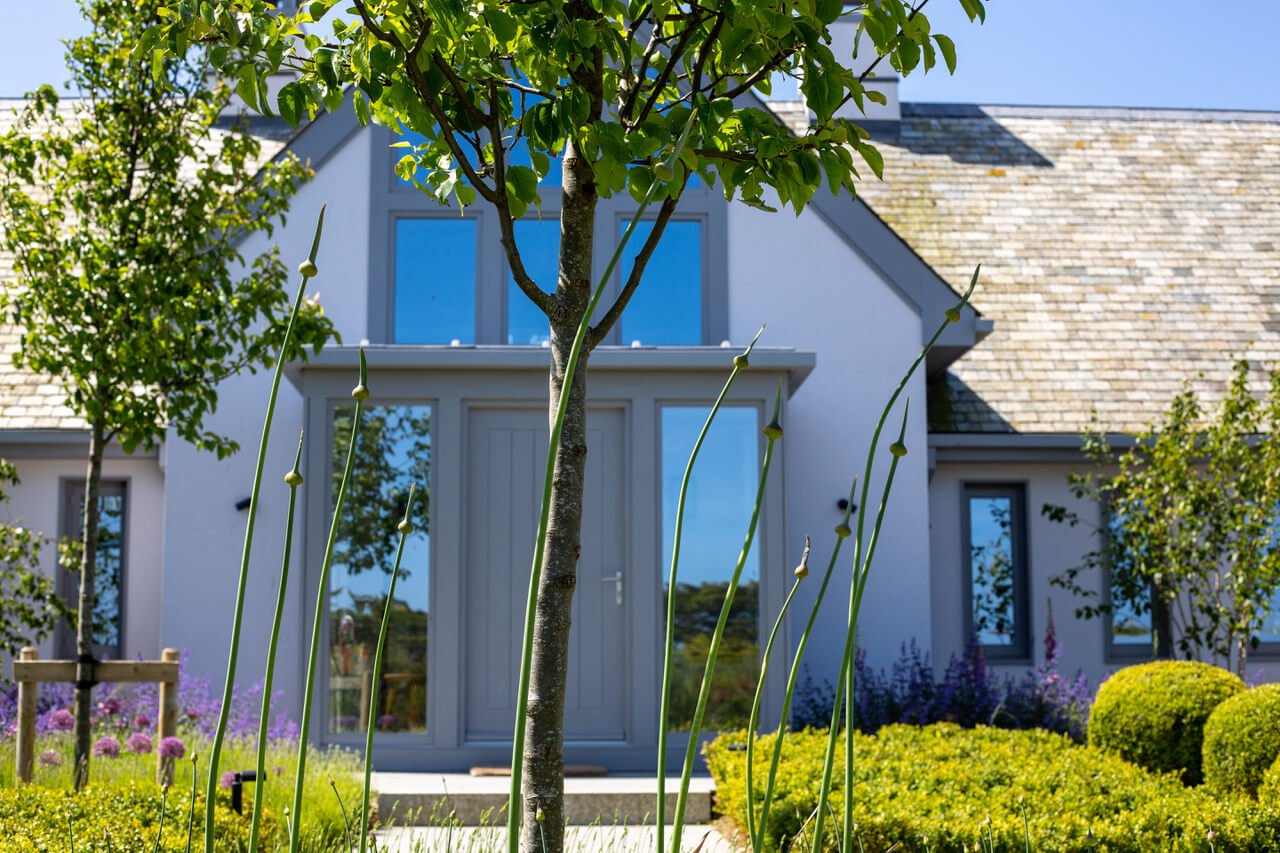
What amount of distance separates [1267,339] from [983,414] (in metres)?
3.28

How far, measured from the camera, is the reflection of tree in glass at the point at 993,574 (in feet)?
34.7

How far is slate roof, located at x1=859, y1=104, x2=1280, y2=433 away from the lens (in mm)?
10719

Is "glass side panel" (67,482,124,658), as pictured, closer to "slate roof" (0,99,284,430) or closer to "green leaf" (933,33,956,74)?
"slate roof" (0,99,284,430)

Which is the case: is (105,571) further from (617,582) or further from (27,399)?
(617,582)

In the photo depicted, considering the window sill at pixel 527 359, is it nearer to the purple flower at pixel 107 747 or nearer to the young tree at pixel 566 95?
the purple flower at pixel 107 747

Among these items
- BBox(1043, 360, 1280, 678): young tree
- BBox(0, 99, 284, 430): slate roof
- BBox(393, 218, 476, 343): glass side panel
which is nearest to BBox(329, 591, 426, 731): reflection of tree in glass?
BBox(393, 218, 476, 343): glass side panel

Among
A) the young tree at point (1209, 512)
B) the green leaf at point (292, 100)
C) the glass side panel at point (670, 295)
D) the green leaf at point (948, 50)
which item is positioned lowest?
the young tree at point (1209, 512)

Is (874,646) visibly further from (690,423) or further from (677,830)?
(677,830)

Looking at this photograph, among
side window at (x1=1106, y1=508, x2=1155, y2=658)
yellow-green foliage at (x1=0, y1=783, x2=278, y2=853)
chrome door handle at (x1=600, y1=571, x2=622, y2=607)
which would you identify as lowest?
yellow-green foliage at (x1=0, y1=783, x2=278, y2=853)

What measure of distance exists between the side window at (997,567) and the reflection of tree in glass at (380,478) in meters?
5.05

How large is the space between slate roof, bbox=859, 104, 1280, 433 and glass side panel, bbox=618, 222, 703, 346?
253 centimetres

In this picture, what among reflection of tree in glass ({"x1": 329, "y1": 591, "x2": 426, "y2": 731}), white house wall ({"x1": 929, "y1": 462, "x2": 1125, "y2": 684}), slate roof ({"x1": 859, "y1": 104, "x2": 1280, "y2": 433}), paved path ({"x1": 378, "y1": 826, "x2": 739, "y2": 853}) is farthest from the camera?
slate roof ({"x1": 859, "y1": 104, "x2": 1280, "y2": 433})

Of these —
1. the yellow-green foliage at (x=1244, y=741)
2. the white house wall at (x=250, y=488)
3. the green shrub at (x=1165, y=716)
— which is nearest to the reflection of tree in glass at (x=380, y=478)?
the white house wall at (x=250, y=488)

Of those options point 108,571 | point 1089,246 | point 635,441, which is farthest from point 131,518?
point 1089,246
